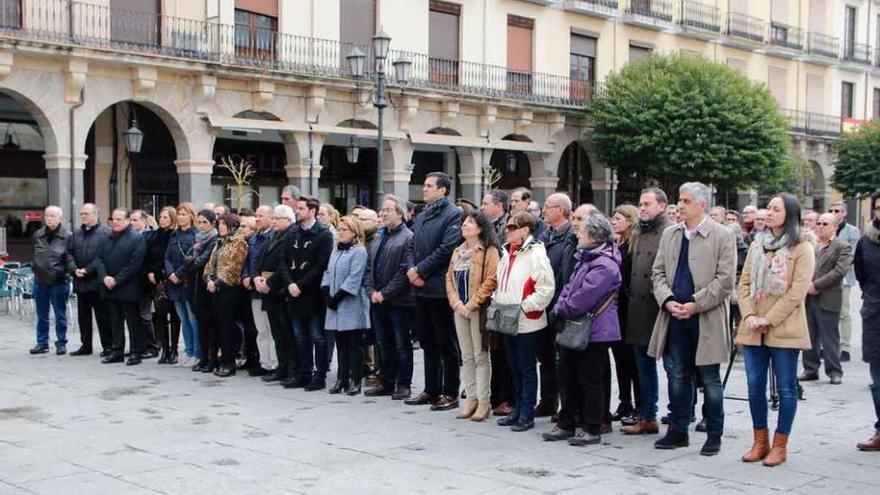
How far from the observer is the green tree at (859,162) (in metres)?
34.8

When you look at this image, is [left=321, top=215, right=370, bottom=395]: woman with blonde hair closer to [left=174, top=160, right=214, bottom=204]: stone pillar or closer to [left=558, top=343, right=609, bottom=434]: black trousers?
[left=558, top=343, right=609, bottom=434]: black trousers

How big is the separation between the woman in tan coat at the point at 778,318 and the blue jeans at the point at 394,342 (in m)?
3.40

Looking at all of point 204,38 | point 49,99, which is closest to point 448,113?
point 204,38

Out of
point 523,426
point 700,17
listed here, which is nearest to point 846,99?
point 700,17

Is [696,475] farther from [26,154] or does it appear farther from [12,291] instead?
[26,154]

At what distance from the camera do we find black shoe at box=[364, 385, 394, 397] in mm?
9664

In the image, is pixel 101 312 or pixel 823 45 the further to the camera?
pixel 823 45

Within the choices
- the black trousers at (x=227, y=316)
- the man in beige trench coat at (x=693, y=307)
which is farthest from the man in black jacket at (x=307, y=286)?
the man in beige trench coat at (x=693, y=307)

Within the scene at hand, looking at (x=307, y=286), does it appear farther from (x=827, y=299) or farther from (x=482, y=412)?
(x=827, y=299)

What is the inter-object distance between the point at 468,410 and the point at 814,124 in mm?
32576

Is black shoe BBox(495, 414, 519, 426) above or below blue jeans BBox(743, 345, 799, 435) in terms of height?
below

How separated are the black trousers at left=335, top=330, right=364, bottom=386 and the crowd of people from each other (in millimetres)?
21

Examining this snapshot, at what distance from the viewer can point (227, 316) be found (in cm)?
1066

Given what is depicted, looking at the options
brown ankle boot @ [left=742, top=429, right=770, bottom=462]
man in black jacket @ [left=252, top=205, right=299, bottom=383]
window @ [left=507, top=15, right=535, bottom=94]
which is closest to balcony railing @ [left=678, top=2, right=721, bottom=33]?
window @ [left=507, top=15, right=535, bottom=94]
